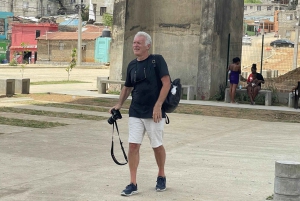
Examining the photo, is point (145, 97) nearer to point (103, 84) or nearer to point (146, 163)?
point (146, 163)

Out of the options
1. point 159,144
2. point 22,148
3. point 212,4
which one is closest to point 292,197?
point 159,144

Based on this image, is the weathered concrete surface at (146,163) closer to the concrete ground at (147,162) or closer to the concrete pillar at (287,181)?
the concrete ground at (147,162)

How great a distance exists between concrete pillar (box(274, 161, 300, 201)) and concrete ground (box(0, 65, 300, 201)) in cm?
104

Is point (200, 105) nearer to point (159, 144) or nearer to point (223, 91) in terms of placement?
point (223, 91)

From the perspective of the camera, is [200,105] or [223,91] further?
[223,91]

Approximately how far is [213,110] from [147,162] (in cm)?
929

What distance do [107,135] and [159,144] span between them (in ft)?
17.6

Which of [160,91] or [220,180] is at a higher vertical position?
[160,91]

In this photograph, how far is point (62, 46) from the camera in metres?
74.8

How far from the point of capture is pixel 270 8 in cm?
14000

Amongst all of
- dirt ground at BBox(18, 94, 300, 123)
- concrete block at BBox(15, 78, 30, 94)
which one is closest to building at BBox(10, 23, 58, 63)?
concrete block at BBox(15, 78, 30, 94)

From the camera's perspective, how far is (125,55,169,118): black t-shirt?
7465 millimetres

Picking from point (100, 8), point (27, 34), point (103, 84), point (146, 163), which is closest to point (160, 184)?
point (146, 163)

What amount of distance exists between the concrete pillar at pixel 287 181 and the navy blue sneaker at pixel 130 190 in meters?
1.78
